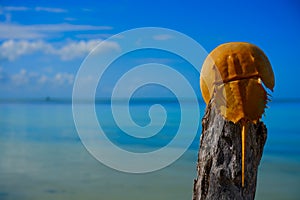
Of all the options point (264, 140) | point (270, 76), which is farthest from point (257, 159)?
point (270, 76)

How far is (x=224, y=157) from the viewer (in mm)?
2504

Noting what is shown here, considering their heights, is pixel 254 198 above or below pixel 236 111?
below

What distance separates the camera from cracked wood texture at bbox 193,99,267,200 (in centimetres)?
249

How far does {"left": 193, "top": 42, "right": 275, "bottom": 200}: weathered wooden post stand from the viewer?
2.44 metres

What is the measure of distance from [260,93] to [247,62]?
0.55 feet

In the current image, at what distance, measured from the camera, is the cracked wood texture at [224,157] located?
249cm

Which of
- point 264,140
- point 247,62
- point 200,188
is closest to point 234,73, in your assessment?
point 247,62

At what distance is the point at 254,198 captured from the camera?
2645 mm

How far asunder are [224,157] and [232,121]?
192mm

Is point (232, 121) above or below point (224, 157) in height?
above

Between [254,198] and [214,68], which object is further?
[254,198]

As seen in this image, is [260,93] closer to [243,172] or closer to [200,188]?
[243,172]

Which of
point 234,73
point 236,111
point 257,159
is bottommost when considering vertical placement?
point 257,159

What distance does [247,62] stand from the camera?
2436 mm
